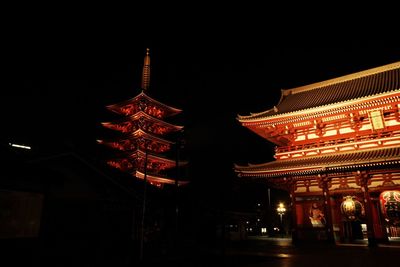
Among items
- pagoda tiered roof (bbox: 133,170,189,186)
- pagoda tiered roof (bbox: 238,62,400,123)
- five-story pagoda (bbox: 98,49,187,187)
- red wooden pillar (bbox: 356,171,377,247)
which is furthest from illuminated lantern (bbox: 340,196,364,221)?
pagoda tiered roof (bbox: 133,170,189,186)

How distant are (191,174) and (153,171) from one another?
21085 mm

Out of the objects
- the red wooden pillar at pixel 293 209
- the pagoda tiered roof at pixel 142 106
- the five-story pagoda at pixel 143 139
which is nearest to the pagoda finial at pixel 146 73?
the five-story pagoda at pixel 143 139

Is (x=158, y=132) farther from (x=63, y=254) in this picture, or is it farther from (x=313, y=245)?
(x=63, y=254)

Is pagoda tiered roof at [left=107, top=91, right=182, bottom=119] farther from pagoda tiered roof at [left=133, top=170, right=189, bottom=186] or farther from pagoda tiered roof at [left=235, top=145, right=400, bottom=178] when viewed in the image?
pagoda tiered roof at [left=235, top=145, right=400, bottom=178]

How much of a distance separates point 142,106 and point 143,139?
4358 mm

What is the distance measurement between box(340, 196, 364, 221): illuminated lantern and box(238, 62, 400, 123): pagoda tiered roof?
6.29m

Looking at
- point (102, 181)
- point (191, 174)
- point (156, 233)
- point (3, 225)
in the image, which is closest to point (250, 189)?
point (191, 174)

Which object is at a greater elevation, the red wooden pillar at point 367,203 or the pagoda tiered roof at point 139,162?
the pagoda tiered roof at point 139,162

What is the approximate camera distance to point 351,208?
19703 millimetres

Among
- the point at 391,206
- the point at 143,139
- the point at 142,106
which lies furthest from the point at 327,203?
the point at 142,106

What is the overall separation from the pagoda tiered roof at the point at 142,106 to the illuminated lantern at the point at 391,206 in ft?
82.3

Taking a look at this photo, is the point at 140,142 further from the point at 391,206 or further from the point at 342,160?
the point at 391,206

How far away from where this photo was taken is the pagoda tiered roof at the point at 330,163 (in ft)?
56.5

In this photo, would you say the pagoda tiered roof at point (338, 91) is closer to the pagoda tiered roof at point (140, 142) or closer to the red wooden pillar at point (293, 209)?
the red wooden pillar at point (293, 209)
